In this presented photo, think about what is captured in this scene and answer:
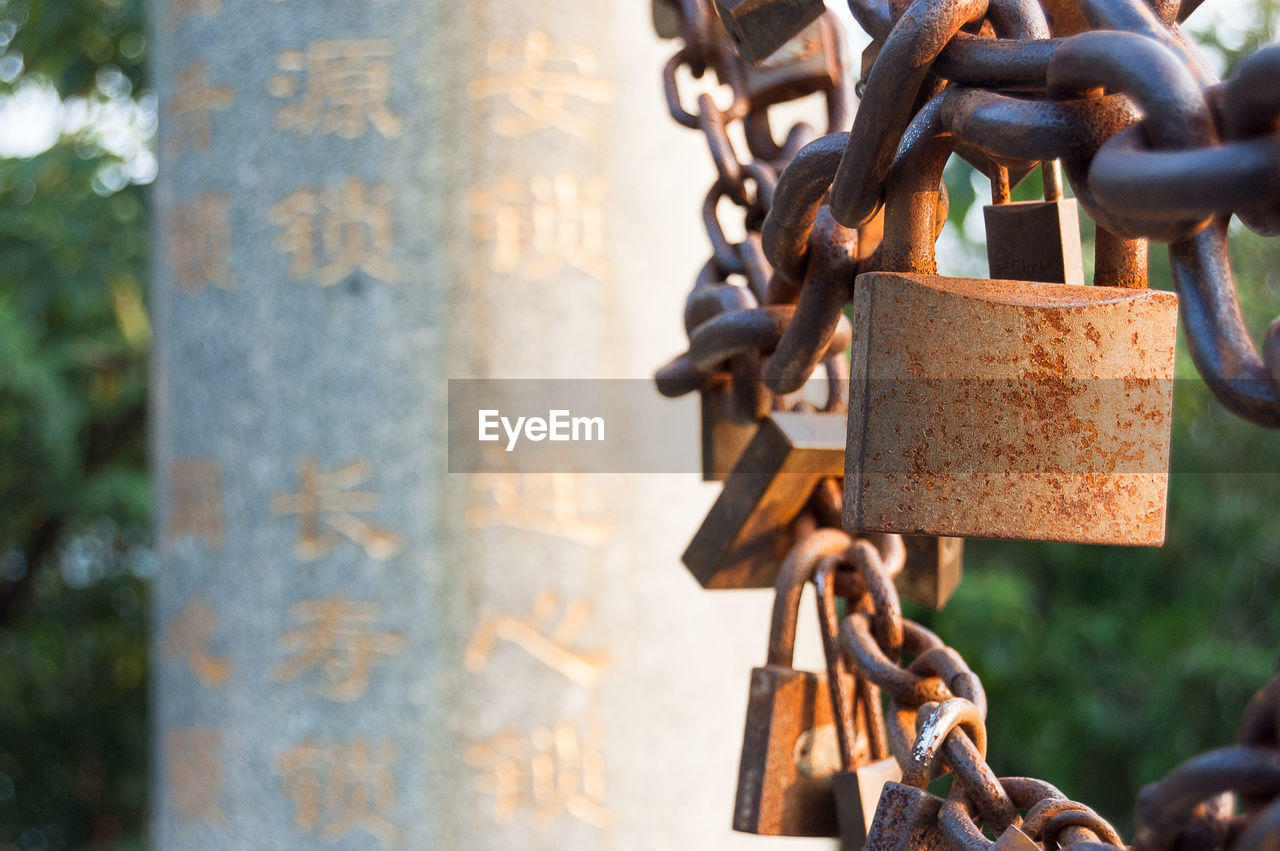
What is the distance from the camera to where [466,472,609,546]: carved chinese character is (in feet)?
3.70

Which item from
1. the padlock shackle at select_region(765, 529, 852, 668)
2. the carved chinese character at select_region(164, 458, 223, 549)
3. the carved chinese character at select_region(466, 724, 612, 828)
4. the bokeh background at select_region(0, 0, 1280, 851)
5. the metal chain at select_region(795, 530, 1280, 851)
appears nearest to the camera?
the metal chain at select_region(795, 530, 1280, 851)

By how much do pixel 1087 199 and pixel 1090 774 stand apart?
99.3 inches

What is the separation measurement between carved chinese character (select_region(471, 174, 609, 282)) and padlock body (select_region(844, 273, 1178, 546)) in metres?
0.85

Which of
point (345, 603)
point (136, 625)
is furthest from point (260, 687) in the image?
point (136, 625)

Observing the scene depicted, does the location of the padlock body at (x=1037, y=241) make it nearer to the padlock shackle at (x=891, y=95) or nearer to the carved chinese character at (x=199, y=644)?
the padlock shackle at (x=891, y=95)

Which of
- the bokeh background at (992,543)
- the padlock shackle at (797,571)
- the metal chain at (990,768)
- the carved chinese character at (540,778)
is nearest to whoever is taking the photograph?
the metal chain at (990,768)

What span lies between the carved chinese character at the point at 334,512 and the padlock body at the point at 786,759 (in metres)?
0.73

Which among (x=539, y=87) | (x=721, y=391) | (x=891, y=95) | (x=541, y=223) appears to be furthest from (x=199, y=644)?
(x=891, y=95)

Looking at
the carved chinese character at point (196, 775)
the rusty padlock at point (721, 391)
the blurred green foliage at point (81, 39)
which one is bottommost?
the carved chinese character at point (196, 775)

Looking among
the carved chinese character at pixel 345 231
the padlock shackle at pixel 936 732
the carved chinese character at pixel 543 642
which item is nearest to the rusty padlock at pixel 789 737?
the padlock shackle at pixel 936 732

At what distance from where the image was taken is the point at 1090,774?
2502 millimetres

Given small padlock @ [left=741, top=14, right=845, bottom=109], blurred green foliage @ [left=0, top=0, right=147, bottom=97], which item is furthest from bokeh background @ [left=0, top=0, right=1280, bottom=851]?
small padlock @ [left=741, top=14, right=845, bottom=109]

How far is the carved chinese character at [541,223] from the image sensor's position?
114 centimetres

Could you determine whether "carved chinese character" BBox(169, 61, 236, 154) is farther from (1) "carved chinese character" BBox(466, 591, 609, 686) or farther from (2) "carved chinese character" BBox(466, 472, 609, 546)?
(1) "carved chinese character" BBox(466, 591, 609, 686)
